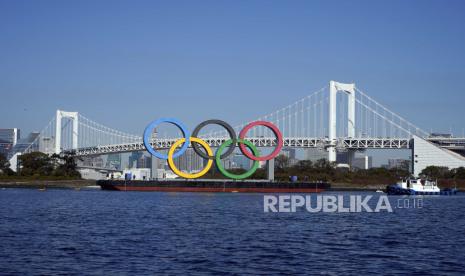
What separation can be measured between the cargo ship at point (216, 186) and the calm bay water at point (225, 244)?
3300 cm

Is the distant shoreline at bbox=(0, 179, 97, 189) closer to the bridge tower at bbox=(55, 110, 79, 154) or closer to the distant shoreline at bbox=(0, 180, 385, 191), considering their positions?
the distant shoreline at bbox=(0, 180, 385, 191)

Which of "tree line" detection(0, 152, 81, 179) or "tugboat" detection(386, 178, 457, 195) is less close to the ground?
"tree line" detection(0, 152, 81, 179)

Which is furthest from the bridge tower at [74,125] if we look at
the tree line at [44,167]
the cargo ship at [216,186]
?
the cargo ship at [216,186]

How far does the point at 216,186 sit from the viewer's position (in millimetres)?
61812

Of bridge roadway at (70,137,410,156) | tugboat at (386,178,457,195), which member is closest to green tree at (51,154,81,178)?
bridge roadway at (70,137,410,156)

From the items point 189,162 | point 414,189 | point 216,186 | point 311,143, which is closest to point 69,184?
point 216,186

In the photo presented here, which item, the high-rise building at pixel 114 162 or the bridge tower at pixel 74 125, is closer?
the bridge tower at pixel 74 125

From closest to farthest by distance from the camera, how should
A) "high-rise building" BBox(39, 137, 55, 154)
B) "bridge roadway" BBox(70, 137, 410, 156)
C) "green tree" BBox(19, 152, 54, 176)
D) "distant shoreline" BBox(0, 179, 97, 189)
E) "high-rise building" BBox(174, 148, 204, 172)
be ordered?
"distant shoreline" BBox(0, 179, 97, 189)
"bridge roadway" BBox(70, 137, 410, 156)
"green tree" BBox(19, 152, 54, 176)
"high-rise building" BBox(39, 137, 55, 154)
"high-rise building" BBox(174, 148, 204, 172)

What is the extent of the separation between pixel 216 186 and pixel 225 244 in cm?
4280

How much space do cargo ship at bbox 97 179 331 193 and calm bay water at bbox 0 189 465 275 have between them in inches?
1299

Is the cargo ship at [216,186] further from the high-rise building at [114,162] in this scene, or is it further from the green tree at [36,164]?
the high-rise building at [114,162]

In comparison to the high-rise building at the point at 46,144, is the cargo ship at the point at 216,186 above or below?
below

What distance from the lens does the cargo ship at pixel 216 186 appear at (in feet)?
203

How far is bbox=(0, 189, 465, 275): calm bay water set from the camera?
15438 mm
